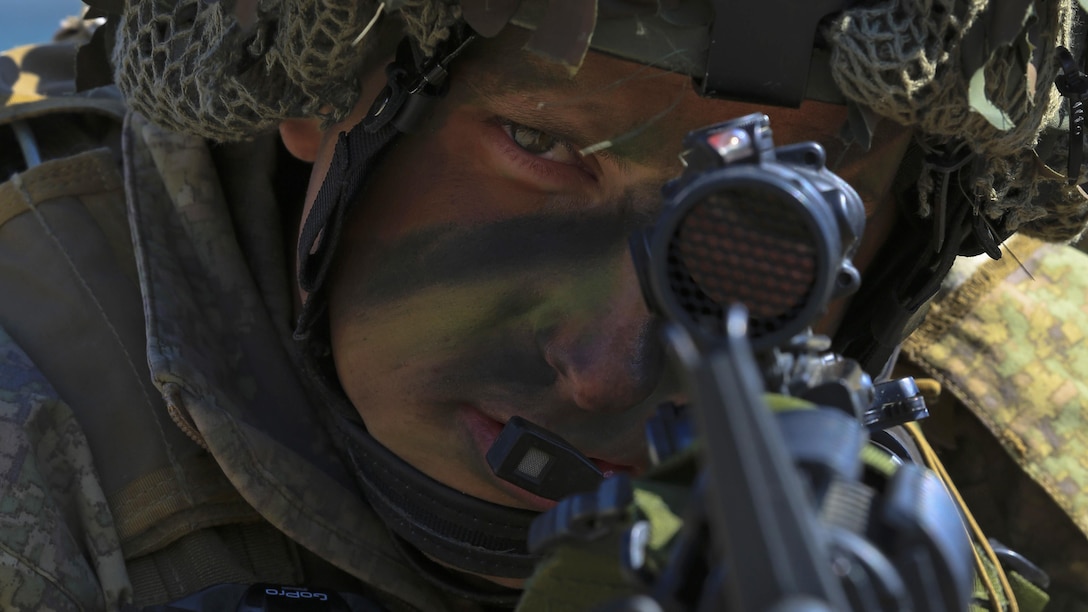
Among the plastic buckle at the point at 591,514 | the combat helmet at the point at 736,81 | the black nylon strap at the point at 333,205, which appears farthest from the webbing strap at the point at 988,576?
the black nylon strap at the point at 333,205

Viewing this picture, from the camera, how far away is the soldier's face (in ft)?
4.09

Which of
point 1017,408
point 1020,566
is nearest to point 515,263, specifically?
point 1020,566

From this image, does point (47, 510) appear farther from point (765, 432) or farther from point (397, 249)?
point (765, 432)

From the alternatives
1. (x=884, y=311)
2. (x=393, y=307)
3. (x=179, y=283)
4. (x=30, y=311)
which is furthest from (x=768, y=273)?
(x=30, y=311)

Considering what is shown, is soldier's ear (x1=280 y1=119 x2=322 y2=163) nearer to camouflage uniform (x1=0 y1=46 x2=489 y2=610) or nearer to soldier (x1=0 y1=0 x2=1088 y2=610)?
soldier (x1=0 y1=0 x2=1088 y2=610)

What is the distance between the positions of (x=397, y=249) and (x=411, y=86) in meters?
0.18

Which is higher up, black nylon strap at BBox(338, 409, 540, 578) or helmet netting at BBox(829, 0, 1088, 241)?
helmet netting at BBox(829, 0, 1088, 241)

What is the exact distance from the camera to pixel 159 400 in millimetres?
1635

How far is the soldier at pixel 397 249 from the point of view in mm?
1205

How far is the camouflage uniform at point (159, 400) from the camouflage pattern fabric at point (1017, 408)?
89 centimetres

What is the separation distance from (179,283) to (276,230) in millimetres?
162

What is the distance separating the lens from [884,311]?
1584 millimetres

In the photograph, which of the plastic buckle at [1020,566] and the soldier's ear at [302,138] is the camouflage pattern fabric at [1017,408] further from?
the soldier's ear at [302,138]

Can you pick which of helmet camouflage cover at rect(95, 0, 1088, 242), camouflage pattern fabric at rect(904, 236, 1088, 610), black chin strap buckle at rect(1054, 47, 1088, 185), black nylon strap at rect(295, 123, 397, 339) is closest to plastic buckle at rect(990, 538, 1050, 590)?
camouflage pattern fabric at rect(904, 236, 1088, 610)
